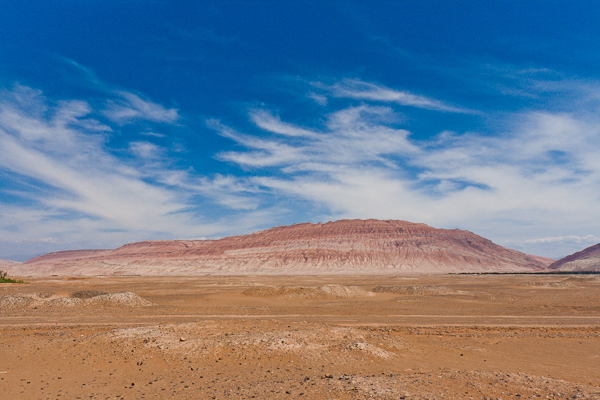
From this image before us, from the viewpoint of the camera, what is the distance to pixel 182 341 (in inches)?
487

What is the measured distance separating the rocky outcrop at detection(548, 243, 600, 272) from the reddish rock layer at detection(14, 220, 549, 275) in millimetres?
10127

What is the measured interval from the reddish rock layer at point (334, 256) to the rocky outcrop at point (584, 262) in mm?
10127

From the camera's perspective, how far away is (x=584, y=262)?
130 metres

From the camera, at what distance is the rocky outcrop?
4892 inches

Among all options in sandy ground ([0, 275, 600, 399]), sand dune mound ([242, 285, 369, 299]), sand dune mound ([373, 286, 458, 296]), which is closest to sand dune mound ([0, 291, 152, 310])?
sandy ground ([0, 275, 600, 399])

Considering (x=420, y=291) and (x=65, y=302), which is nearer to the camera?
(x=65, y=302)

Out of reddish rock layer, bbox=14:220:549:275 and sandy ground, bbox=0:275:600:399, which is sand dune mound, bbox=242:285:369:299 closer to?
sandy ground, bbox=0:275:600:399

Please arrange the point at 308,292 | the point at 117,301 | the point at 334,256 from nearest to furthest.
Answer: the point at 117,301 → the point at 308,292 → the point at 334,256

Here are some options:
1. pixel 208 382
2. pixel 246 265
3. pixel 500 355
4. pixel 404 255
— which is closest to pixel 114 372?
pixel 208 382

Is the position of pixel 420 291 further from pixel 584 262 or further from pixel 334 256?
pixel 584 262

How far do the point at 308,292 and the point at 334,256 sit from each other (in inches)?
4174

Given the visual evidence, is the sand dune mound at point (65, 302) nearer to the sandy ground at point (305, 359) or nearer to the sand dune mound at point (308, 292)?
the sandy ground at point (305, 359)

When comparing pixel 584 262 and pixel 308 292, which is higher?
pixel 584 262

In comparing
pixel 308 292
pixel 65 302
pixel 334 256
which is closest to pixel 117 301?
pixel 65 302
